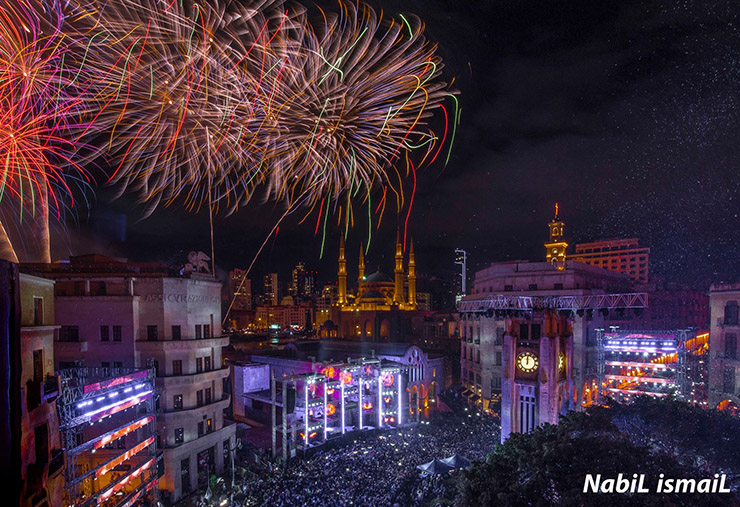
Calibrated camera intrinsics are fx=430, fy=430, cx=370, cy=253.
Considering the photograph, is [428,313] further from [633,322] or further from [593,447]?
[593,447]

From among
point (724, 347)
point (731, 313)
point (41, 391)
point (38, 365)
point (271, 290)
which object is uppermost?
point (38, 365)

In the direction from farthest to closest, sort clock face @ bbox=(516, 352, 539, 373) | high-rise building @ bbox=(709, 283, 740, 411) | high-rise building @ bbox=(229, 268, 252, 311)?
high-rise building @ bbox=(229, 268, 252, 311) < high-rise building @ bbox=(709, 283, 740, 411) < clock face @ bbox=(516, 352, 539, 373)

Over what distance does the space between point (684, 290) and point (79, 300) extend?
66614mm

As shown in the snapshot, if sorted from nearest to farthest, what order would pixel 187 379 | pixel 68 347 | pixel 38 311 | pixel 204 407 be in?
pixel 38 311, pixel 68 347, pixel 187 379, pixel 204 407

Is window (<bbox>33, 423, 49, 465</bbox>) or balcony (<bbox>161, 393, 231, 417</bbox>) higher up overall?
window (<bbox>33, 423, 49, 465</bbox>)

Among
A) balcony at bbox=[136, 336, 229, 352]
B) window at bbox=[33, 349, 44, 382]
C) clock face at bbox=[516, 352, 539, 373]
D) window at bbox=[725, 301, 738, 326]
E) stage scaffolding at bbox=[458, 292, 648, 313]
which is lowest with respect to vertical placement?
clock face at bbox=[516, 352, 539, 373]

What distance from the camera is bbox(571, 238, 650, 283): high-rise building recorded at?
3884 inches

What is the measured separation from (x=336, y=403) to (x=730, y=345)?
28.4 metres

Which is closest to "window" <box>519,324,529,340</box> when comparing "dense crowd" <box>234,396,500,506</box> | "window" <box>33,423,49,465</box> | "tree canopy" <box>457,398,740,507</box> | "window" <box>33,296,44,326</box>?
"tree canopy" <box>457,398,740,507</box>

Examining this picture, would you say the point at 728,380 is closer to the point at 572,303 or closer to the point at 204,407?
the point at 572,303

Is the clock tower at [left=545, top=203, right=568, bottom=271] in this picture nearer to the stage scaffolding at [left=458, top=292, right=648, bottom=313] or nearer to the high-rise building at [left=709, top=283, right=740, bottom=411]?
the high-rise building at [left=709, top=283, right=740, bottom=411]

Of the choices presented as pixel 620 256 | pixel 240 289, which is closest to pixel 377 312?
pixel 620 256

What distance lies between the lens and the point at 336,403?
105 feet

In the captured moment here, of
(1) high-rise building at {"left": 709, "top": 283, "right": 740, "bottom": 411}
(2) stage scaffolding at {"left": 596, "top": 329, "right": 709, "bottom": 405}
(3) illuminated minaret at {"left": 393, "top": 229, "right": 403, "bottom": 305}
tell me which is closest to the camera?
(1) high-rise building at {"left": 709, "top": 283, "right": 740, "bottom": 411}
